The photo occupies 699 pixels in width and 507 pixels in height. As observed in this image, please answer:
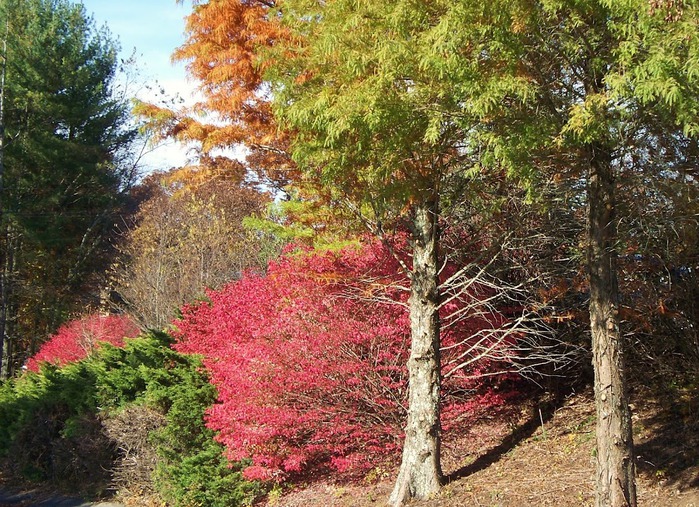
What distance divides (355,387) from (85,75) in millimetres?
20670

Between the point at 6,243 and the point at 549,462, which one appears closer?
the point at 549,462

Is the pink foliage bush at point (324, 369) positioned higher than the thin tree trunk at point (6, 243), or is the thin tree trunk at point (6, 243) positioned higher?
the thin tree trunk at point (6, 243)

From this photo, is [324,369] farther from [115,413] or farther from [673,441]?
[115,413]

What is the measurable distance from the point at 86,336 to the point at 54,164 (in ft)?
32.3

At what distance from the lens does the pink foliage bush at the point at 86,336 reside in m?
17.9

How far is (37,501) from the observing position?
12.5 meters

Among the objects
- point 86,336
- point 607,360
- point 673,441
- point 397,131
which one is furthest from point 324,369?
point 86,336

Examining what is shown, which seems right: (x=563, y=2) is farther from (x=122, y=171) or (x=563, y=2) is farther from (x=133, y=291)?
(x=122, y=171)

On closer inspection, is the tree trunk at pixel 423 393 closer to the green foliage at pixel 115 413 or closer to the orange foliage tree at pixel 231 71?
the green foliage at pixel 115 413

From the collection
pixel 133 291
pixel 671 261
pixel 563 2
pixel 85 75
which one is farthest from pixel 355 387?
pixel 85 75

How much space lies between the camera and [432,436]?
7.61m

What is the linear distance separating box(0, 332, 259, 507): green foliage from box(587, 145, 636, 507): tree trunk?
4988 mm

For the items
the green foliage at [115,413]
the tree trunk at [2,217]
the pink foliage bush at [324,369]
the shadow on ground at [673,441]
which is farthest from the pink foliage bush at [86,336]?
the shadow on ground at [673,441]

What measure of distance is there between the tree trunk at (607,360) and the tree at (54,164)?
21.0m
